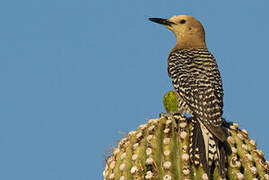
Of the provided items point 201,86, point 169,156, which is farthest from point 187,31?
point 169,156

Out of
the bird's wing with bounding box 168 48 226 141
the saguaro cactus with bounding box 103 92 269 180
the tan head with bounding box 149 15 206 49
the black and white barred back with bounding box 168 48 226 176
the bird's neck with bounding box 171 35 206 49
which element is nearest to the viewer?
the saguaro cactus with bounding box 103 92 269 180

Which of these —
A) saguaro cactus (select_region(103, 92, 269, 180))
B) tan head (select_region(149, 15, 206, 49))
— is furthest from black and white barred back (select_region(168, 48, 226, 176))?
tan head (select_region(149, 15, 206, 49))

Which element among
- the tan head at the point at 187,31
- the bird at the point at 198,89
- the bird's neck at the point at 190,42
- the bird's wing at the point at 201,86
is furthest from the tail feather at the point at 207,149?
the tan head at the point at 187,31

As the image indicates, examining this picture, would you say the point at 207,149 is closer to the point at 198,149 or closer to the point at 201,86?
the point at 198,149

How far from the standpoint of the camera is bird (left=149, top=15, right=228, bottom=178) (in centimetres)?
509

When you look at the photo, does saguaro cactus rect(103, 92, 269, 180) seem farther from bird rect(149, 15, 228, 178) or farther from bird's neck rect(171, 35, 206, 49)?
bird's neck rect(171, 35, 206, 49)

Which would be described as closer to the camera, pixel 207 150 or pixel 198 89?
pixel 207 150

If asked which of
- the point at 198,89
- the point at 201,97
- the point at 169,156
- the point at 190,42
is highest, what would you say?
the point at 190,42

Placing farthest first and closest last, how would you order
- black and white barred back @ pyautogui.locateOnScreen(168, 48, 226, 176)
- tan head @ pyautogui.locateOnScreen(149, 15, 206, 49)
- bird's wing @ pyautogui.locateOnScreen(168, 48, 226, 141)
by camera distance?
tan head @ pyautogui.locateOnScreen(149, 15, 206, 49), bird's wing @ pyautogui.locateOnScreen(168, 48, 226, 141), black and white barred back @ pyautogui.locateOnScreen(168, 48, 226, 176)

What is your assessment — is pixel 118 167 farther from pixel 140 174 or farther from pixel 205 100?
pixel 205 100

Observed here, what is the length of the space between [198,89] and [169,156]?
1353 millimetres

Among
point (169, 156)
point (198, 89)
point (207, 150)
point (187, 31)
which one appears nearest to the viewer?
point (169, 156)

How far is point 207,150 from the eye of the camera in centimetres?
515

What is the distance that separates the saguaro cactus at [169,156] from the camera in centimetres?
493
